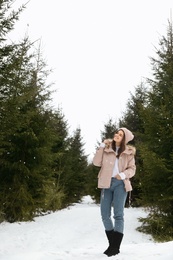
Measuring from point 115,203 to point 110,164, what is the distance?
26.9 inches

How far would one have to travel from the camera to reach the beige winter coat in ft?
17.8

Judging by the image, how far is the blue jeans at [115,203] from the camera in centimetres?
532

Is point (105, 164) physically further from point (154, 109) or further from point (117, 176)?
point (154, 109)

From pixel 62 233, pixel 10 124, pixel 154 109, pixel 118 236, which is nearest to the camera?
pixel 118 236

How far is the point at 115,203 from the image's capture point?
5.37 meters

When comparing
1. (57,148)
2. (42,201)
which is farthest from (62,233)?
(57,148)

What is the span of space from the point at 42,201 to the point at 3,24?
24.2 feet

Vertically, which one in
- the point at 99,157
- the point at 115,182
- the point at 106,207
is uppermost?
the point at 99,157

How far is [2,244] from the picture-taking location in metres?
8.39

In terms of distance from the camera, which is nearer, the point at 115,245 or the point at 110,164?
the point at 115,245

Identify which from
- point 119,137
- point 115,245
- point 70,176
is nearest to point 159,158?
point 119,137

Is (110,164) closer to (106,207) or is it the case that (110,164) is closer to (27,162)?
(106,207)

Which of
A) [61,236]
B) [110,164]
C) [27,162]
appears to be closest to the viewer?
[110,164]

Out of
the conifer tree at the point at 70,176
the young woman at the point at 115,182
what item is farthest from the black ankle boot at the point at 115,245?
the conifer tree at the point at 70,176
